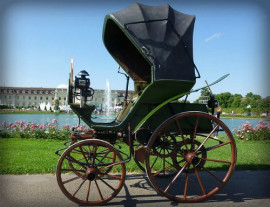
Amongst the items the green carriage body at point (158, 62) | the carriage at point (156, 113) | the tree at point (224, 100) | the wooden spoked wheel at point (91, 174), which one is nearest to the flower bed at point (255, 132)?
the carriage at point (156, 113)

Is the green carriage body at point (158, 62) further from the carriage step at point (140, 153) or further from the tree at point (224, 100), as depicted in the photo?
the tree at point (224, 100)

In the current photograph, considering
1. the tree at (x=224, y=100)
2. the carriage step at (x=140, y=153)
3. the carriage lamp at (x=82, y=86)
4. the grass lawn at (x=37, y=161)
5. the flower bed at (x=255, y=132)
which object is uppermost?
the tree at (x=224, y=100)

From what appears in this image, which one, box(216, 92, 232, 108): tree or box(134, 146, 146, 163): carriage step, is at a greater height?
box(216, 92, 232, 108): tree

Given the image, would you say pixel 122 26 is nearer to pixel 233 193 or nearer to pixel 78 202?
pixel 78 202

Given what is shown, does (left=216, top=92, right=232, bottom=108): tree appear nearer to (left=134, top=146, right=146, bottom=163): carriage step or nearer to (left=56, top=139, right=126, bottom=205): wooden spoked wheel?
(left=134, top=146, right=146, bottom=163): carriage step

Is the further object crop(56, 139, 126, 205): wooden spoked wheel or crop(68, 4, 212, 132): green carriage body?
crop(68, 4, 212, 132): green carriage body

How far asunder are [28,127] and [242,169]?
799cm

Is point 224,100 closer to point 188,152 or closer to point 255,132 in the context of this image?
point 255,132

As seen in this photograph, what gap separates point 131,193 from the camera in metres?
3.83

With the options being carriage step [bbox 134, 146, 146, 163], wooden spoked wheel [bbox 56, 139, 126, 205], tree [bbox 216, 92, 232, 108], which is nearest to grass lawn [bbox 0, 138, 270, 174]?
wooden spoked wheel [bbox 56, 139, 126, 205]

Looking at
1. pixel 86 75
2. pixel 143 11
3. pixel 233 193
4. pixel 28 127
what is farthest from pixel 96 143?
pixel 28 127

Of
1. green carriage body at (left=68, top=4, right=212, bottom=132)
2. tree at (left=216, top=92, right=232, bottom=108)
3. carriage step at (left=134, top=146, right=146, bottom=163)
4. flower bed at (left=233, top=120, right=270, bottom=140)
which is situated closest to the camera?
green carriage body at (left=68, top=4, right=212, bottom=132)

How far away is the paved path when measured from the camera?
3391 millimetres

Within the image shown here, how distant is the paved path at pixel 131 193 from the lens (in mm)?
3391
